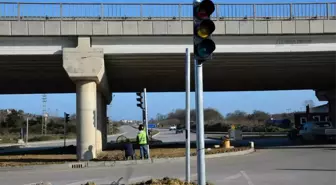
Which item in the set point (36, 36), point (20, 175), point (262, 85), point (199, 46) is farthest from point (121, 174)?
point (262, 85)

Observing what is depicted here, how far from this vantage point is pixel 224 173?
15.1m

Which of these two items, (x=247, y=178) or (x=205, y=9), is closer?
(x=205, y=9)

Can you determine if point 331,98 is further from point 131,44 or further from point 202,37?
point 202,37

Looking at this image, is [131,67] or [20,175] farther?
[131,67]

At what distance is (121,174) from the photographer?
15.6 m

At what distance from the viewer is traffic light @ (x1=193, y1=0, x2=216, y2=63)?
8719 millimetres

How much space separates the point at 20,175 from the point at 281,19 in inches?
592

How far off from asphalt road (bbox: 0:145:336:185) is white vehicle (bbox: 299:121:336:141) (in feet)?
38.9

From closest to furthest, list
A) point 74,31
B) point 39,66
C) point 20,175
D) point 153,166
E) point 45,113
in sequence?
point 20,175
point 153,166
point 74,31
point 39,66
point 45,113

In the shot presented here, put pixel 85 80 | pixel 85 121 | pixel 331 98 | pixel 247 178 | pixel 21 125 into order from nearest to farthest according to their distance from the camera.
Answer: pixel 247 178, pixel 85 121, pixel 85 80, pixel 331 98, pixel 21 125

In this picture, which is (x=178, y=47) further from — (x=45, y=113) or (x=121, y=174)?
(x=45, y=113)

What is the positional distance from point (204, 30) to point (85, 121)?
1429 cm

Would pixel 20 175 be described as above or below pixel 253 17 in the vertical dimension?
below

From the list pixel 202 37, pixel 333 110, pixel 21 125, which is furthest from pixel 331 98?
pixel 21 125
